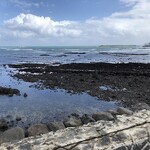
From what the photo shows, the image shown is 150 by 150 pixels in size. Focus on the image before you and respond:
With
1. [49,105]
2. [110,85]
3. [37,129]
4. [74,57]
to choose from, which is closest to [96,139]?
[37,129]

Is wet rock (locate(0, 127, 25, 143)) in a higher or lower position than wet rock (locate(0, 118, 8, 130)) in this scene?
higher

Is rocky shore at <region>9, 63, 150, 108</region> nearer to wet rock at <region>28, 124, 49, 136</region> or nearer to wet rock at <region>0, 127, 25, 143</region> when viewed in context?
wet rock at <region>28, 124, 49, 136</region>

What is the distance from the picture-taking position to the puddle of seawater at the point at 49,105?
52.4ft

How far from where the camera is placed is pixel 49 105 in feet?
60.1

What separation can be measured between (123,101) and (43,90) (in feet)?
23.6

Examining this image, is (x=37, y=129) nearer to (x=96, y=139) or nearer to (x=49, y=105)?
(x=96, y=139)

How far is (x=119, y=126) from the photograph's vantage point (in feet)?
19.4

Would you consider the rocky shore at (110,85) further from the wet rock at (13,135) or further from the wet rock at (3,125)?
the wet rock at (13,135)

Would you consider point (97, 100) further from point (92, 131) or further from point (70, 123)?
point (92, 131)

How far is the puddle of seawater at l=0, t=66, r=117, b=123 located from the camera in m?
16.0

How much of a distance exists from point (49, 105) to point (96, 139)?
→ 13102 mm

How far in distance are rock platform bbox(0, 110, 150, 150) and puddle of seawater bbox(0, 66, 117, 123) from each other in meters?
9.10

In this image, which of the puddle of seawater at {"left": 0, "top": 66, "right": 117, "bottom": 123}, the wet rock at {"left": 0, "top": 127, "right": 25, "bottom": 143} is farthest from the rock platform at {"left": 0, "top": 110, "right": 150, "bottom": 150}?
the puddle of seawater at {"left": 0, "top": 66, "right": 117, "bottom": 123}

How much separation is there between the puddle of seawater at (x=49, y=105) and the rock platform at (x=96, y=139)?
9105mm
